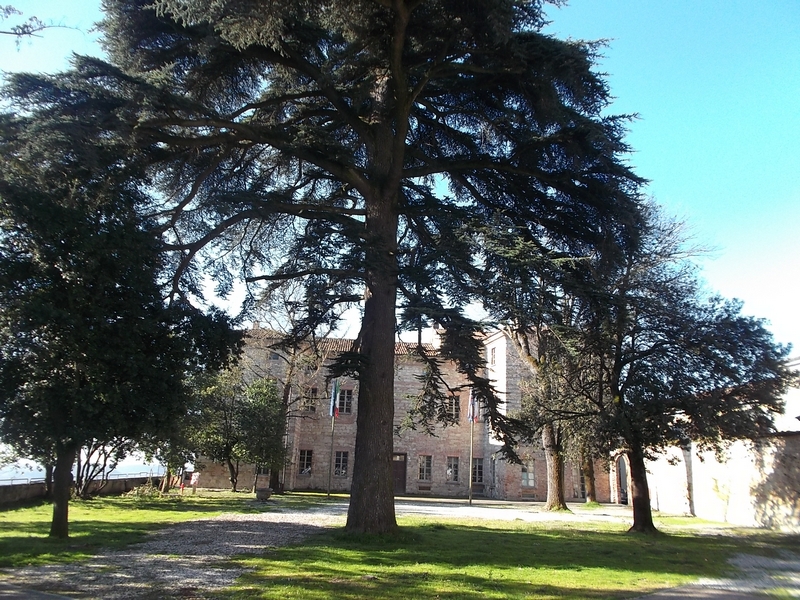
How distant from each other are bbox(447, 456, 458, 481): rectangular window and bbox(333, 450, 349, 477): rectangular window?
645 cm

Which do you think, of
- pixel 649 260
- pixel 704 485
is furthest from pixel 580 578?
pixel 704 485

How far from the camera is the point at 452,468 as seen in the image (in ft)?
128

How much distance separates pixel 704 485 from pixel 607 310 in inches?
573

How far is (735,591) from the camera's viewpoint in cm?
801

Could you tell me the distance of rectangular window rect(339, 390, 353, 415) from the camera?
130 ft

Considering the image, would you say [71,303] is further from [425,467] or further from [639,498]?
[425,467]

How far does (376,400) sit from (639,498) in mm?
8403

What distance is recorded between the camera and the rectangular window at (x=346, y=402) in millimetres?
39594

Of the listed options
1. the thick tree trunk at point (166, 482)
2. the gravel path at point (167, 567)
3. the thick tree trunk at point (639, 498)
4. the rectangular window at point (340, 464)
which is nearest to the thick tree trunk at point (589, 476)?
the thick tree trunk at point (639, 498)

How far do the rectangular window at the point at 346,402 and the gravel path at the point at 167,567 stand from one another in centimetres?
2491

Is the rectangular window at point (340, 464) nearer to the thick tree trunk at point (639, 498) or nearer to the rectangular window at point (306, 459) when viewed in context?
the rectangular window at point (306, 459)

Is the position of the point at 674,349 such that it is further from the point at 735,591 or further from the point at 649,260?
the point at 735,591

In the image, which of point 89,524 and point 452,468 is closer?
point 89,524

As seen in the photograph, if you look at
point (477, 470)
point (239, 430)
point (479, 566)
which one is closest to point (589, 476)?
point (477, 470)
